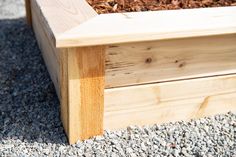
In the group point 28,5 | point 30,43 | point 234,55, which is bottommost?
point 30,43

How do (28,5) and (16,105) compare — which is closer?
(16,105)

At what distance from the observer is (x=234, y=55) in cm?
183

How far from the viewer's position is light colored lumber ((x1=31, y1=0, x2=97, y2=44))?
1438 millimetres

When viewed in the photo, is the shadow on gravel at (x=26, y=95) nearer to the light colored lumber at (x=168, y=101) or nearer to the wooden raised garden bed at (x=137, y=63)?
the wooden raised garden bed at (x=137, y=63)

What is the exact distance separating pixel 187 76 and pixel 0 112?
41.0 inches

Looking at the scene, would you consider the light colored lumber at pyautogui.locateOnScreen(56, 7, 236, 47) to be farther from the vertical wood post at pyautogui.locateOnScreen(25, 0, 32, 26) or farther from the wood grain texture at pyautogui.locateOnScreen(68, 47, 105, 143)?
the vertical wood post at pyautogui.locateOnScreen(25, 0, 32, 26)

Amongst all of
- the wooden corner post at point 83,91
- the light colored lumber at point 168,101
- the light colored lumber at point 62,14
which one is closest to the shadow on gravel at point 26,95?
the wooden corner post at point 83,91

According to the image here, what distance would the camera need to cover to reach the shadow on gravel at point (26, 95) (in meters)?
1.80

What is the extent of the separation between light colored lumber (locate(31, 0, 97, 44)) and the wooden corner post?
0.11 meters

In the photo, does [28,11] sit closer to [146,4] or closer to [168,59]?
[146,4]

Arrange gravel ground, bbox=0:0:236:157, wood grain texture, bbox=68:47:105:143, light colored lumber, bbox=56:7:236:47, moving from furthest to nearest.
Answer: gravel ground, bbox=0:0:236:157 < wood grain texture, bbox=68:47:105:143 < light colored lumber, bbox=56:7:236:47

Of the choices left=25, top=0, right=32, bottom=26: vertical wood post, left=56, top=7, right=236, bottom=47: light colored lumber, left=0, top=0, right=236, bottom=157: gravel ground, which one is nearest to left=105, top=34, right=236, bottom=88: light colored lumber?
left=56, top=7, right=236, bottom=47: light colored lumber

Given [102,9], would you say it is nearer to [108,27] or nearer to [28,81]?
[108,27]

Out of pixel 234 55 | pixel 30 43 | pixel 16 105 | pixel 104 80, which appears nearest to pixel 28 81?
pixel 16 105
